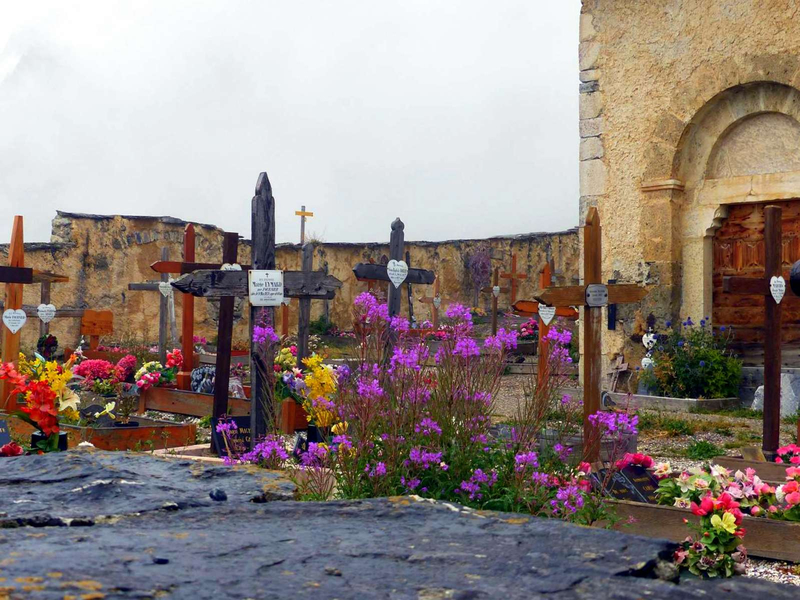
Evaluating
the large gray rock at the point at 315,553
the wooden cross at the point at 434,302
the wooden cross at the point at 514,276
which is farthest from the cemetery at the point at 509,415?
→ the wooden cross at the point at 434,302

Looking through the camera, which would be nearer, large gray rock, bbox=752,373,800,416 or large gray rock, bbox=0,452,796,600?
large gray rock, bbox=0,452,796,600

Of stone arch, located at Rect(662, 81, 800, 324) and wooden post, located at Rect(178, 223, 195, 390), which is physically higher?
stone arch, located at Rect(662, 81, 800, 324)

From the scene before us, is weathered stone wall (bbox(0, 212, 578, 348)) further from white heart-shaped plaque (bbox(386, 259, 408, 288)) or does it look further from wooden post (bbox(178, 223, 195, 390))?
white heart-shaped plaque (bbox(386, 259, 408, 288))

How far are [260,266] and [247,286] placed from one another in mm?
212

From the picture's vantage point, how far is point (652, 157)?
10.4m

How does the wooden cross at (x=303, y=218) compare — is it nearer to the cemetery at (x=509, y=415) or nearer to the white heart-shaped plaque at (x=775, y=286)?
the cemetery at (x=509, y=415)

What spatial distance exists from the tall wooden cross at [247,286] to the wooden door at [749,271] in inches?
222

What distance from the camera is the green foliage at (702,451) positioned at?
7.03m

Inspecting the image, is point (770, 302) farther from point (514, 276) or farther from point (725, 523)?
point (514, 276)

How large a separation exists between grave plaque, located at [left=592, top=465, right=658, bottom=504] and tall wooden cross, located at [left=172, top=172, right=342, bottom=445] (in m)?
2.40

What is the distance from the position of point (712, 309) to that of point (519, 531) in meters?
9.35

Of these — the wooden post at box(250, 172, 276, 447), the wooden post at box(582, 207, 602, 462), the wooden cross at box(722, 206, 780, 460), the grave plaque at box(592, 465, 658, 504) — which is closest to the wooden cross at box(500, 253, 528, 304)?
the wooden cross at box(722, 206, 780, 460)

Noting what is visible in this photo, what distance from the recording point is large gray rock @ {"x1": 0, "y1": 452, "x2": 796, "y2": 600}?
1.52 m

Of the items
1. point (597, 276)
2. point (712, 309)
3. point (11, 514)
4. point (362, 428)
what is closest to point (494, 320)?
point (712, 309)
